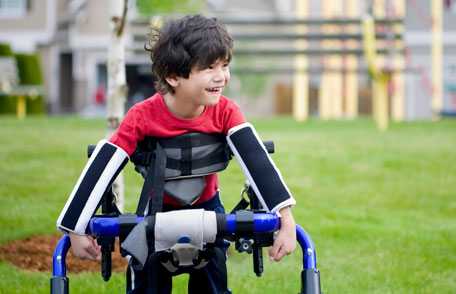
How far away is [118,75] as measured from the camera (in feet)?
16.9

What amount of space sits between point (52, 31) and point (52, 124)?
19085 mm

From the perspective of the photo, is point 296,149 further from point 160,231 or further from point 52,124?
point 160,231

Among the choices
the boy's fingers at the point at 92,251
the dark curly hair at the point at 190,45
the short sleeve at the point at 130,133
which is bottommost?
the boy's fingers at the point at 92,251

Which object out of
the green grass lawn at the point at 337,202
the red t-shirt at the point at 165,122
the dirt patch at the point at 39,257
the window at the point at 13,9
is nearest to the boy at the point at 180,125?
the red t-shirt at the point at 165,122

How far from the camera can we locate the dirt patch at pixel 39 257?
15.6 feet

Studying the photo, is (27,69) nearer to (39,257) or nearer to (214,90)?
(39,257)

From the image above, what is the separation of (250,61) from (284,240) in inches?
1148

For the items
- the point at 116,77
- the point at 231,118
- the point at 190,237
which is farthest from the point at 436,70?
the point at 190,237

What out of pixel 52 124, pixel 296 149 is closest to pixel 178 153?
pixel 296 149

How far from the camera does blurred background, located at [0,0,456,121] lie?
23297mm

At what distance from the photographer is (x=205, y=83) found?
2.84 m

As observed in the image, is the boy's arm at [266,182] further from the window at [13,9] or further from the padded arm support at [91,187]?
the window at [13,9]

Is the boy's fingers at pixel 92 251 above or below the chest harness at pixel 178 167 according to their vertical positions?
below

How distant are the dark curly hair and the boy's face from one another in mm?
19
